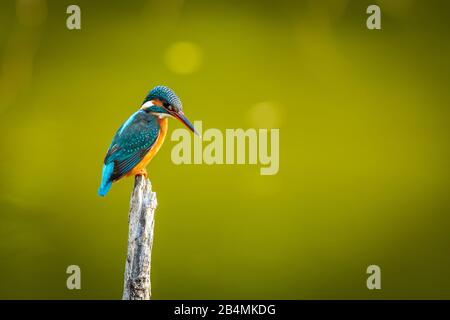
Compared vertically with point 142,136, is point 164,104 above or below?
above

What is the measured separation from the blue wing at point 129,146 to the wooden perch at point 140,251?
0.47 metres


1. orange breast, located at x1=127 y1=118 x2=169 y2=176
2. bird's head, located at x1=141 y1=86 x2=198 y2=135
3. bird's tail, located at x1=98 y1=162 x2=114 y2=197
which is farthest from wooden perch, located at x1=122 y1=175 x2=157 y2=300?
bird's head, located at x1=141 y1=86 x2=198 y2=135

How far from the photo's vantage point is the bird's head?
16.6 feet

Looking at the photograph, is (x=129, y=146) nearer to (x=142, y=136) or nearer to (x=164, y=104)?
(x=142, y=136)

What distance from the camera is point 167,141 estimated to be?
582 centimetres

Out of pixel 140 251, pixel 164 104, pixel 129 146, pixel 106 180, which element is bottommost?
pixel 140 251

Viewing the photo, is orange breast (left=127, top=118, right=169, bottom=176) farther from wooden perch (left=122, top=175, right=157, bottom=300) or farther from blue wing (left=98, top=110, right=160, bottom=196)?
wooden perch (left=122, top=175, right=157, bottom=300)

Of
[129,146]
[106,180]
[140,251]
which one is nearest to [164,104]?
[129,146]

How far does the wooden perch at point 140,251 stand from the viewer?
443cm

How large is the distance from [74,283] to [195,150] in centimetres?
164

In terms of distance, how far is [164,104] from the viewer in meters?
5.09

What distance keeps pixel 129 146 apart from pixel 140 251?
0.91 metres

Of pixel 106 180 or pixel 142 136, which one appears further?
pixel 142 136

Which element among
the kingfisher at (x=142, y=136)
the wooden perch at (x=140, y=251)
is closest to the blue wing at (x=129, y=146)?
the kingfisher at (x=142, y=136)
